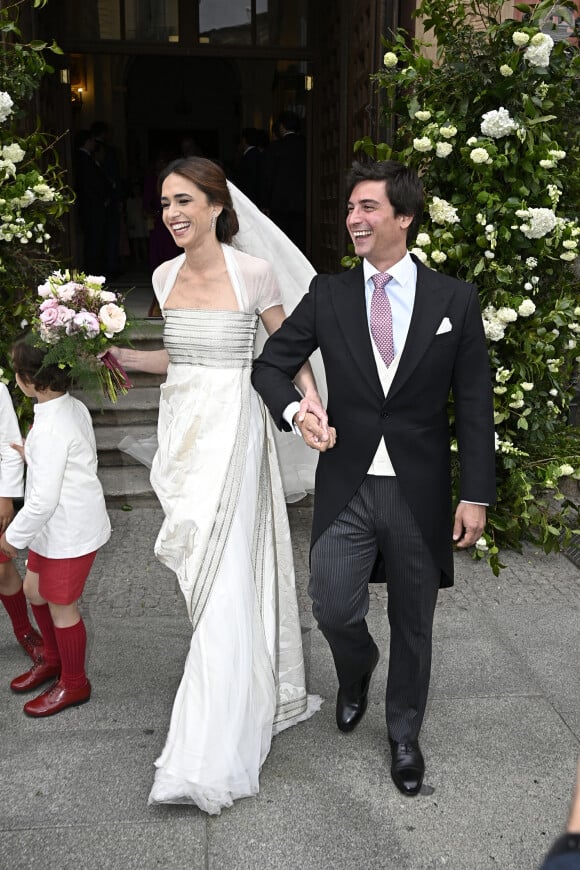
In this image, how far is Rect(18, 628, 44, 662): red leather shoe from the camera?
4.12 meters

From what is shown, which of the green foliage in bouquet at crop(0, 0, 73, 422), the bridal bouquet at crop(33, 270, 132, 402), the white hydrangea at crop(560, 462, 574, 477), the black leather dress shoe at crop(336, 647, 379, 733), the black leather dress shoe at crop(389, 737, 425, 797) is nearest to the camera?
the black leather dress shoe at crop(389, 737, 425, 797)

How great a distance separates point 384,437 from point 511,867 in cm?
137

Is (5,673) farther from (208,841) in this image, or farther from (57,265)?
(57,265)

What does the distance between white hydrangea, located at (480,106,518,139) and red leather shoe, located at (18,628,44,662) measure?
3.32 metres

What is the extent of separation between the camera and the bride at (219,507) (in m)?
3.18

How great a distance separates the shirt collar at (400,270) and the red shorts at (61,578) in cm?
152

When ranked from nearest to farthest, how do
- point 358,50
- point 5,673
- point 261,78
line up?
point 5,673 < point 358,50 < point 261,78

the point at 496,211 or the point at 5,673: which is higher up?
the point at 496,211

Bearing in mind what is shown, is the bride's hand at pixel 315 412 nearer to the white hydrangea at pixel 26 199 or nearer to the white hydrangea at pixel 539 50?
the white hydrangea at pixel 539 50

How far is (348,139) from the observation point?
7.74m

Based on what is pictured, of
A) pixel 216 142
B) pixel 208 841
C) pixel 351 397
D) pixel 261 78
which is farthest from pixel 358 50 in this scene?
pixel 216 142

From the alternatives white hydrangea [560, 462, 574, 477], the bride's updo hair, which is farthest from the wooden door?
the bride's updo hair

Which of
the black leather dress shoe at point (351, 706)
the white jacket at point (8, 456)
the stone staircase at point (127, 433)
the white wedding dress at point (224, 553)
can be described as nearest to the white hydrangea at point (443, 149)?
the white wedding dress at point (224, 553)

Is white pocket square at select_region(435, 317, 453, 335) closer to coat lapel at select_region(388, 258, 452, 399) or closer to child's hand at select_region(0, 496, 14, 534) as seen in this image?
coat lapel at select_region(388, 258, 452, 399)
